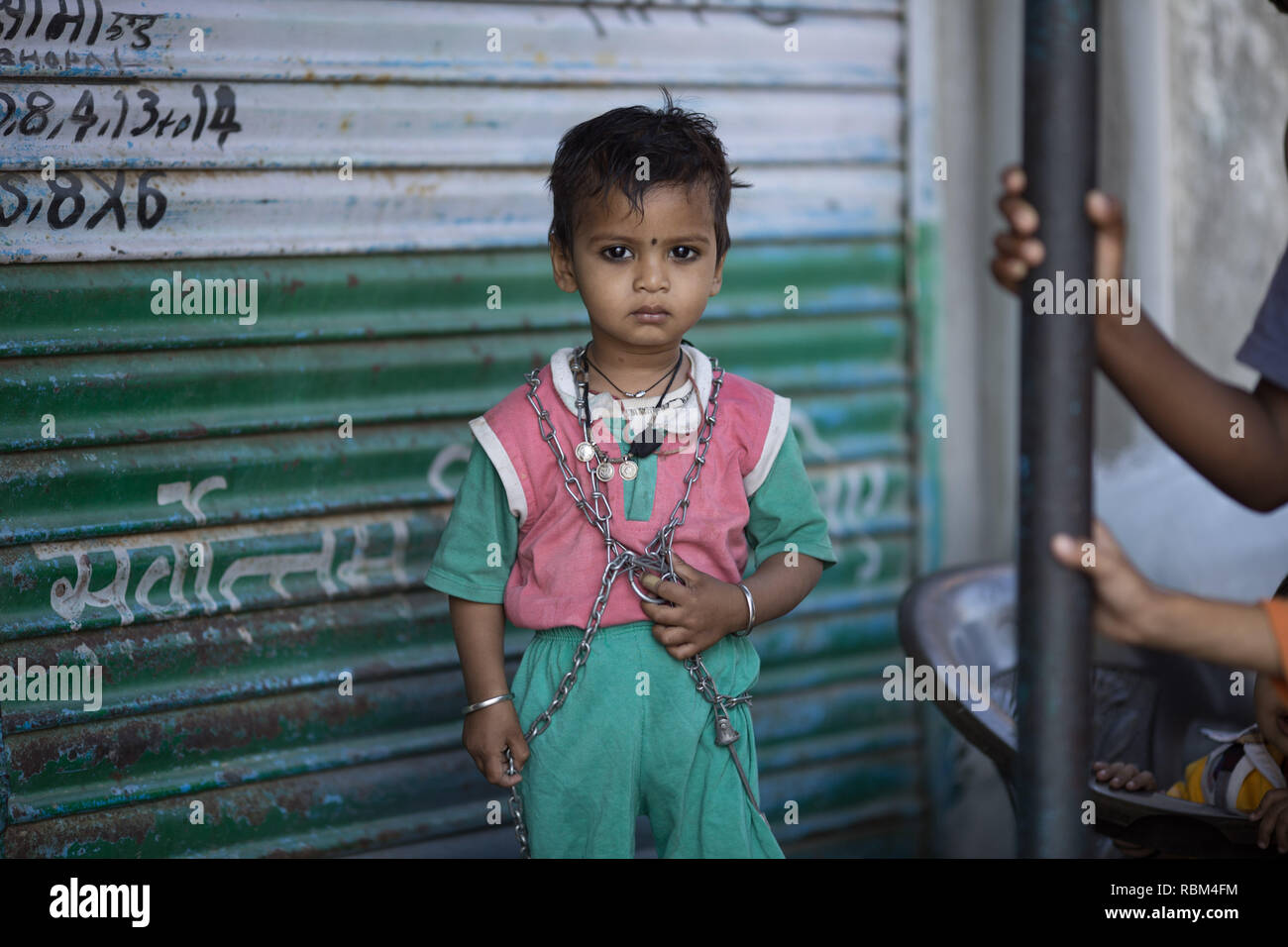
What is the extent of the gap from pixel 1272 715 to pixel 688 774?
1.08 m

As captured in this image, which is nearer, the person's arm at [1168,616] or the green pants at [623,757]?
the person's arm at [1168,616]

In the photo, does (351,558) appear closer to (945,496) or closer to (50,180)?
(50,180)

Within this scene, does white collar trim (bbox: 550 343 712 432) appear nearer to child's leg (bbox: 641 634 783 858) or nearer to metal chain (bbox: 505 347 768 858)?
metal chain (bbox: 505 347 768 858)

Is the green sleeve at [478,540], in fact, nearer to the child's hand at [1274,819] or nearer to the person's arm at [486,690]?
the person's arm at [486,690]

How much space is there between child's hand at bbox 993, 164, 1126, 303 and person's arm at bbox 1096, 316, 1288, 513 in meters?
0.32

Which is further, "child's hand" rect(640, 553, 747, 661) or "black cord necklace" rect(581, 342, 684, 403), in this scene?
"black cord necklace" rect(581, 342, 684, 403)

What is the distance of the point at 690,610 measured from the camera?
213cm

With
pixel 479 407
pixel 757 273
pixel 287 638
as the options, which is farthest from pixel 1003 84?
pixel 287 638

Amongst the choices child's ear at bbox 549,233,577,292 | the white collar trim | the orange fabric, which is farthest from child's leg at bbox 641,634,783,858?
the orange fabric

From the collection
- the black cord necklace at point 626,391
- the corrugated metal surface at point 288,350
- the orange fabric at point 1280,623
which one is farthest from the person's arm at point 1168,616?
the corrugated metal surface at point 288,350

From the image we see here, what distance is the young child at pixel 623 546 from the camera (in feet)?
7.01

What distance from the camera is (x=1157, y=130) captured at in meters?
4.14

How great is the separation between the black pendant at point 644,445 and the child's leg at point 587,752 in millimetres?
332

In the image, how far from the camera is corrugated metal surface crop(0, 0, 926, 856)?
2.79m
